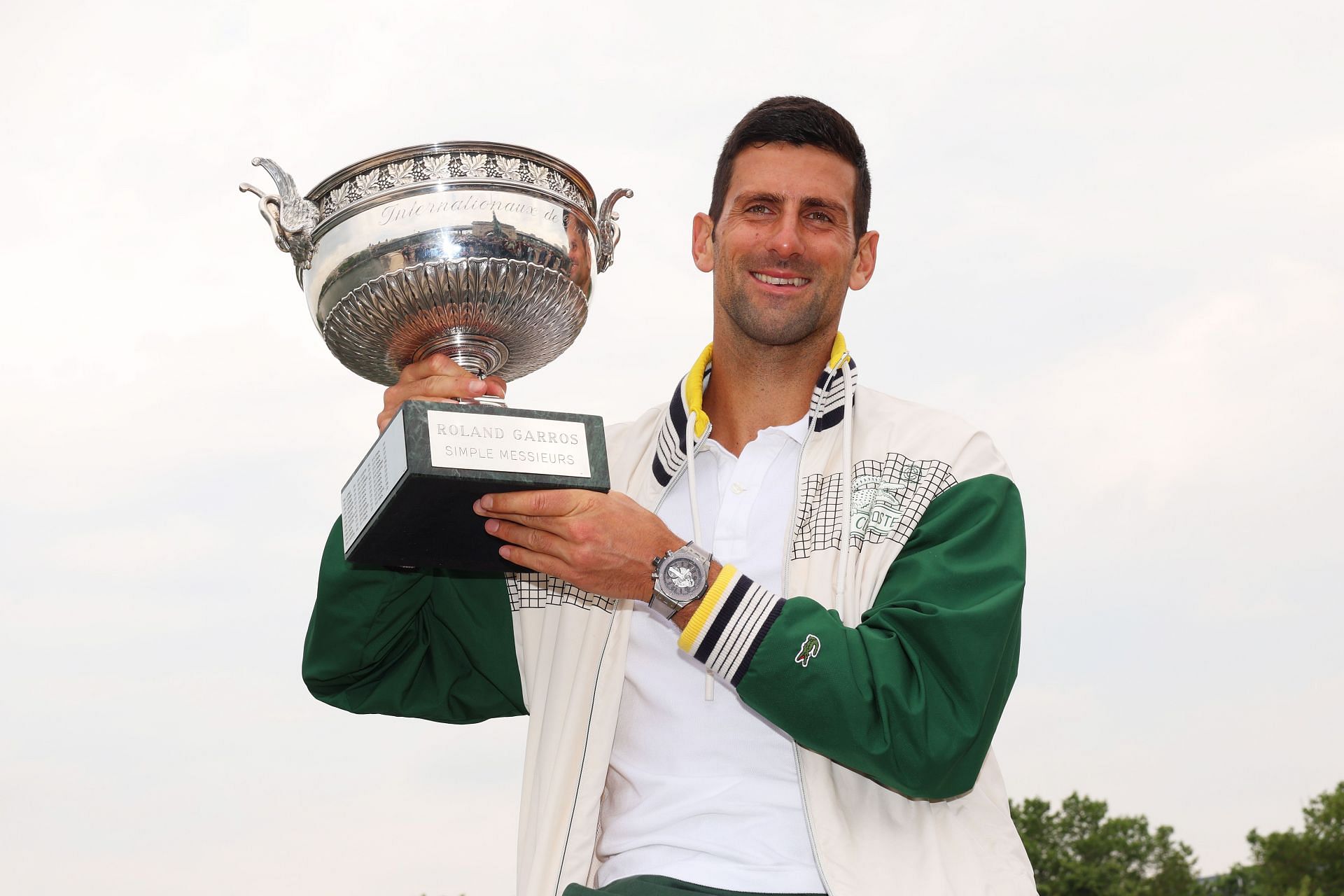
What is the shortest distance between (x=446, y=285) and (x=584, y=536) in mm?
879

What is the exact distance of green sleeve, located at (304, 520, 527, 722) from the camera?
3953mm

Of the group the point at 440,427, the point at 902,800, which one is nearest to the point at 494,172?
the point at 440,427

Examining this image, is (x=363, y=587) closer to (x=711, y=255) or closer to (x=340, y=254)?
(x=340, y=254)

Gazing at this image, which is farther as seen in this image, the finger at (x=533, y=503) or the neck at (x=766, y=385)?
the neck at (x=766, y=385)

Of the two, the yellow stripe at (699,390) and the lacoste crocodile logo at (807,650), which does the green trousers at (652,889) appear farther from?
the yellow stripe at (699,390)

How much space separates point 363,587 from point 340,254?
933mm

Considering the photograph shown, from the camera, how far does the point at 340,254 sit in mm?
3678

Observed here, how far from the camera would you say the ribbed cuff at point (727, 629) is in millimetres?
3279

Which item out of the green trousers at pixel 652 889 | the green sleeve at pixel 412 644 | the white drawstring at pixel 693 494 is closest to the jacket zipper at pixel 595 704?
the white drawstring at pixel 693 494

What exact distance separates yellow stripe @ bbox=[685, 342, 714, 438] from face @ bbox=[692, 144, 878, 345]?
177 millimetres

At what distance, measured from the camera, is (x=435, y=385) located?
359cm

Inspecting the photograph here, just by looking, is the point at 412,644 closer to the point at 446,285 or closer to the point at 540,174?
the point at 446,285

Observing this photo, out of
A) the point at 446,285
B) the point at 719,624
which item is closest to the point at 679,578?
the point at 719,624

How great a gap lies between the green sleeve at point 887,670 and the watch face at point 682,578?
0.06 metres
